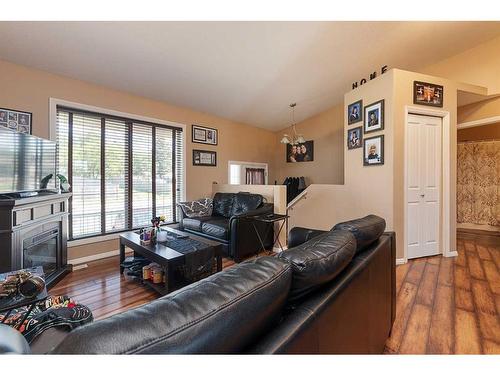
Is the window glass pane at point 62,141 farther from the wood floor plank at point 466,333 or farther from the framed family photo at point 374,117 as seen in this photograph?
the wood floor plank at point 466,333

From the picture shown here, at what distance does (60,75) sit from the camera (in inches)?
118

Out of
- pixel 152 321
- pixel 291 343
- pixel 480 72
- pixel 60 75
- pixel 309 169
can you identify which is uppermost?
pixel 480 72

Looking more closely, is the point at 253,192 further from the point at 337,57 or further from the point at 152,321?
the point at 152,321

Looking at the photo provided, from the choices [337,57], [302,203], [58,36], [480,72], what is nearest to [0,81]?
[58,36]

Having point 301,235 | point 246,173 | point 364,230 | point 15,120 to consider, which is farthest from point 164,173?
point 364,230

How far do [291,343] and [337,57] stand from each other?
390 centimetres

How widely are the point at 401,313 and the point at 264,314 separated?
1913 mm

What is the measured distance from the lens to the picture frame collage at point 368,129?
126 inches

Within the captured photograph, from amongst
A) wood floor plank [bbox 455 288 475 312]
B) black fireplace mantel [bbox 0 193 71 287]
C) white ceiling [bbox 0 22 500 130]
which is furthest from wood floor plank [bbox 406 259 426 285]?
black fireplace mantel [bbox 0 193 71 287]

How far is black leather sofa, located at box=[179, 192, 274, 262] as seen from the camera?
10.5 ft

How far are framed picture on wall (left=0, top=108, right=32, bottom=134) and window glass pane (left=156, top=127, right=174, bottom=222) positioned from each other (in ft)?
5.53

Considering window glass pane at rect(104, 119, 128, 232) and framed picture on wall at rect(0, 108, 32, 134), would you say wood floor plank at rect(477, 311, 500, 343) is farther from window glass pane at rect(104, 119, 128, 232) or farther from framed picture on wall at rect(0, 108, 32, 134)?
framed picture on wall at rect(0, 108, 32, 134)

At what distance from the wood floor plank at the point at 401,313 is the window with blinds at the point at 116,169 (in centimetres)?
365

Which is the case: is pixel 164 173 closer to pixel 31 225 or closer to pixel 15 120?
pixel 15 120
